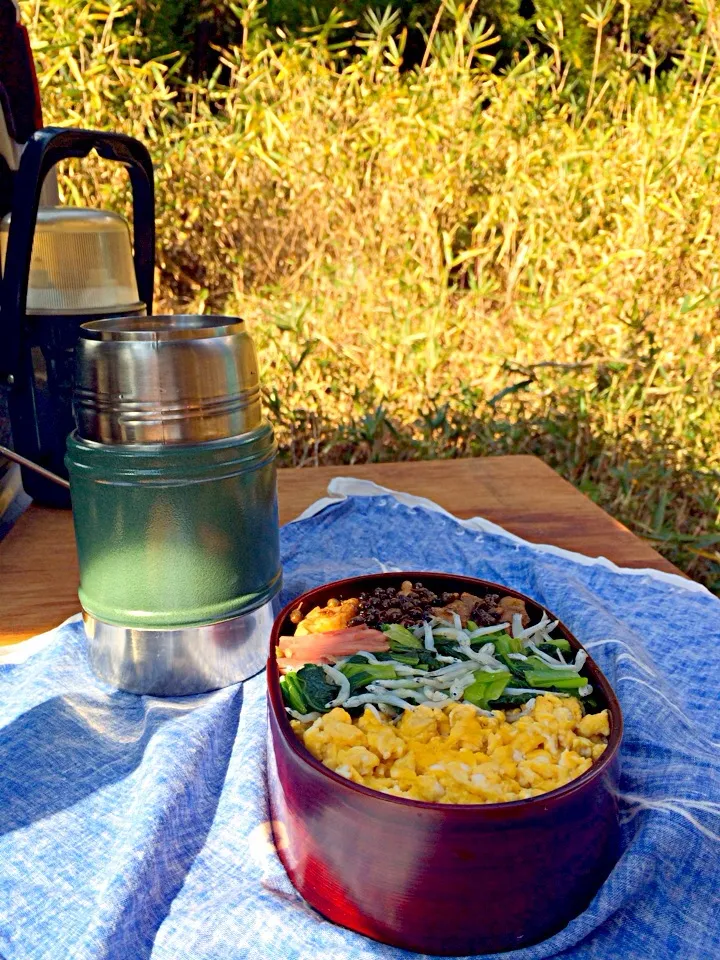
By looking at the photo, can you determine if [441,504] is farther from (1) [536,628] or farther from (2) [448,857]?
(2) [448,857]

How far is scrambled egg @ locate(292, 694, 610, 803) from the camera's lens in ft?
1.87

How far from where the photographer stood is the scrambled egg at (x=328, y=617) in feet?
2.50

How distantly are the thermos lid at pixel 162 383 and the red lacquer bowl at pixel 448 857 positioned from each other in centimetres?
30

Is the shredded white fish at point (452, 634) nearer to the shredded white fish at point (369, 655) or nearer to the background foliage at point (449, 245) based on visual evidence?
the shredded white fish at point (369, 655)

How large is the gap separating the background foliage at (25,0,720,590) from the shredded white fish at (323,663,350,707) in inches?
64.7

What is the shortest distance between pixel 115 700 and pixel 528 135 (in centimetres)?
282

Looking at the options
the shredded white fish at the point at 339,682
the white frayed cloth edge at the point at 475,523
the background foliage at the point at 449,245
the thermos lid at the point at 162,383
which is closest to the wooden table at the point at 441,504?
the white frayed cloth edge at the point at 475,523

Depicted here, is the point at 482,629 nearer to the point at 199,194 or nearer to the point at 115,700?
the point at 115,700

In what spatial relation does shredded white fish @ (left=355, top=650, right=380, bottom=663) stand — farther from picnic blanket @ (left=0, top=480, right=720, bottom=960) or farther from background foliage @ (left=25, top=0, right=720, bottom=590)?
background foliage @ (left=25, top=0, right=720, bottom=590)

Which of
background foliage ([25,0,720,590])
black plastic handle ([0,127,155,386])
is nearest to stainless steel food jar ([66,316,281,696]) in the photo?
black plastic handle ([0,127,155,386])

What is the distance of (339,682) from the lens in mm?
678

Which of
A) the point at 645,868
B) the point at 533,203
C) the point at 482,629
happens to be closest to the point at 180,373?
the point at 482,629

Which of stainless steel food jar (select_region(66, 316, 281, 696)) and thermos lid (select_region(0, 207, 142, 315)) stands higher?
thermos lid (select_region(0, 207, 142, 315))

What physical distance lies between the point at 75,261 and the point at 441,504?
660mm
